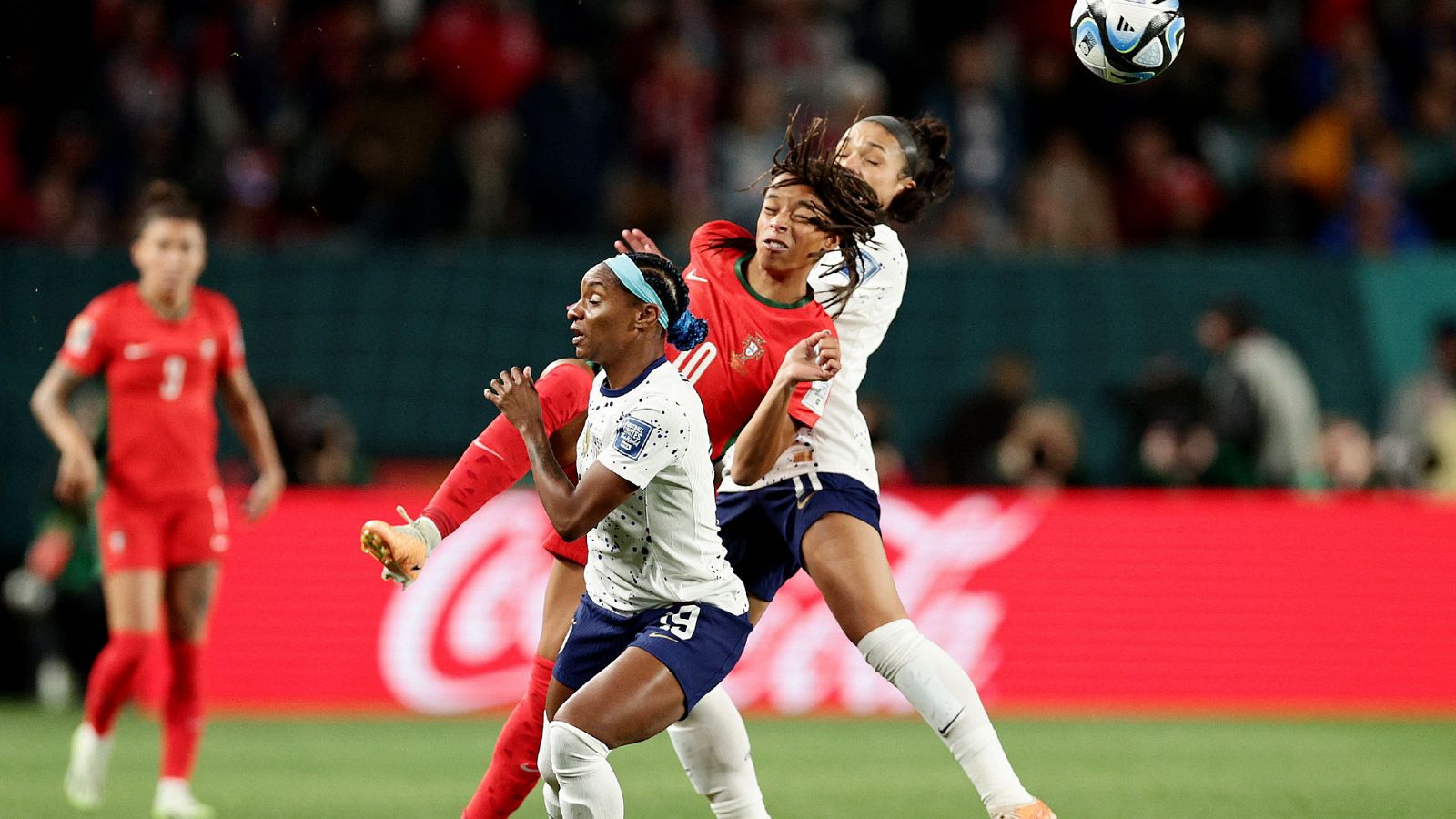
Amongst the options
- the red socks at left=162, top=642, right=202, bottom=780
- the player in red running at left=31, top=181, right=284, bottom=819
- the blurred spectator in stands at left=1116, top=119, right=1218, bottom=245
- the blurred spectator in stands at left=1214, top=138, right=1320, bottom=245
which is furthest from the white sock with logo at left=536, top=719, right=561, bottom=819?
the blurred spectator in stands at left=1214, top=138, right=1320, bottom=245

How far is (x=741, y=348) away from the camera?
18.7 feet

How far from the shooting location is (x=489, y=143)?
1350 centimetres

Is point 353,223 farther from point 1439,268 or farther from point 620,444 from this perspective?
point 620,444

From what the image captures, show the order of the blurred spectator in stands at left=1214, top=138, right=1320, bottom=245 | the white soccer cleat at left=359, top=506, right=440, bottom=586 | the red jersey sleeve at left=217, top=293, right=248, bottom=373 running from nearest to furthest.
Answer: the white soccer cleat at left=359, top=506, right=440, bottom=586
the red jersey sleeve at left=217, top=293, right=248, bottom=373
the blurred spectator in stands at left=1214, top=138, right=1320, bottom=245

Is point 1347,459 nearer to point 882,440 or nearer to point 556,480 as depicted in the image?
point 882,440

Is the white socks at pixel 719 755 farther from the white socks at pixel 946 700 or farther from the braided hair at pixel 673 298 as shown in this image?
the braided hair at pixel 673 298

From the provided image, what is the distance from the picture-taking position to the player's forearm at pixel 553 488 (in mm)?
5004

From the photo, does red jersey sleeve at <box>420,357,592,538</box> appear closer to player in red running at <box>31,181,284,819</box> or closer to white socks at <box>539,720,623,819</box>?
white socks at <box>539,720,623,819</box>

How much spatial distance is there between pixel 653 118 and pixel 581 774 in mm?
9321

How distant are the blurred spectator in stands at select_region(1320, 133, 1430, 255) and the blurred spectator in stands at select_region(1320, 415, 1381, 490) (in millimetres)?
1851

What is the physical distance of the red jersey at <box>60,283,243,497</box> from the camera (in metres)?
7.65

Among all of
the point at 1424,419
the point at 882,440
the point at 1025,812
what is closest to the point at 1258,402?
the point at 1424,419

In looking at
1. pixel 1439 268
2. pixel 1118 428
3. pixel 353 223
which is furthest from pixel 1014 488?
pixel 353 223

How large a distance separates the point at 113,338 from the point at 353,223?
228 inches
